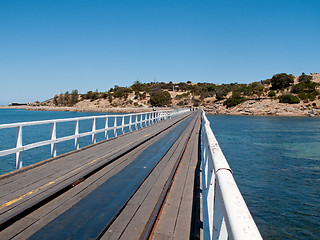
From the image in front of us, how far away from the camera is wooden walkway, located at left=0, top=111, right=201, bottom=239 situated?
4.21 metres

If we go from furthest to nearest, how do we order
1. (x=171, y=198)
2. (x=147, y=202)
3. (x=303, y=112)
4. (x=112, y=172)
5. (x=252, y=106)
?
(x=252, y=106)
(x=303, y=112)
(x=112, y=172)
(x=171, y=198)
(x=147, y=202)

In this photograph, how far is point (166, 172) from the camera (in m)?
7.90

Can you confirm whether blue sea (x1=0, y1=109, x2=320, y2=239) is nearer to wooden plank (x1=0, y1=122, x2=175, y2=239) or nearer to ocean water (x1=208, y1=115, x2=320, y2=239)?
ocean water (x1=208, y1=115, x2=320, y2=239)

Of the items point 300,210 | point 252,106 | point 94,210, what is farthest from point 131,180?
point 252,106

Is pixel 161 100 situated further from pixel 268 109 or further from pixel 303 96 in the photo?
pixel 303 96

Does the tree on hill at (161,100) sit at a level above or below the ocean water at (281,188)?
above

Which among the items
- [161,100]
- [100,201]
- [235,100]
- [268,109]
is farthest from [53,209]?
[161,100]

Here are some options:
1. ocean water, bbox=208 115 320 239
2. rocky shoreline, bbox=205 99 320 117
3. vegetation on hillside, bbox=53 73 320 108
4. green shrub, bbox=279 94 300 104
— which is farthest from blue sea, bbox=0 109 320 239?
green shrub, bbox=279 94 300 104

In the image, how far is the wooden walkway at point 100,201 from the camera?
13.8 ft

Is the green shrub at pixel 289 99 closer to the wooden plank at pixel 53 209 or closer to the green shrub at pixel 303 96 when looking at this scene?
the green shrub at pixel 303 96

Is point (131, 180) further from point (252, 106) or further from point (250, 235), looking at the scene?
point (252, 106)

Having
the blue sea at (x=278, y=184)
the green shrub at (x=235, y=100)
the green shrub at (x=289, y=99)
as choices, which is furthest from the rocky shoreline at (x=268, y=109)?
the blue sea at (x=278, y=184)

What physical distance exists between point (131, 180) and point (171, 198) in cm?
161

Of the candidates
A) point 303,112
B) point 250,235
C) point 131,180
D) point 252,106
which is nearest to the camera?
point 250,235
